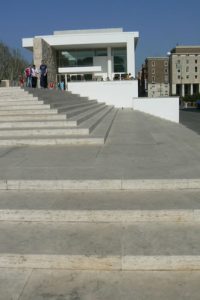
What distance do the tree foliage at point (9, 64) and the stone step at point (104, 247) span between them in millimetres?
56586

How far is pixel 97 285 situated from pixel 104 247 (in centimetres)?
50

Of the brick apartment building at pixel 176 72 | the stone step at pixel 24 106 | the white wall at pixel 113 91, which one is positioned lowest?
the stone step at pixel 24 106

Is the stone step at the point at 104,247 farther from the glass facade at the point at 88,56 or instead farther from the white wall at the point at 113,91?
the glass facade at the point at 88,56

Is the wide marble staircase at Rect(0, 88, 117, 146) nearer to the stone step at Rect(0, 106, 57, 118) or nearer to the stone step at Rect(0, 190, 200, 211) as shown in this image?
the stone step at Rect(0, 106, 57, 118)

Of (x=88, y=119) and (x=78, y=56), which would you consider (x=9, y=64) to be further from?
(x=88, y=119)

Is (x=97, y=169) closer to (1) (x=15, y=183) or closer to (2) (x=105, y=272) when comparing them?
(1) (x=15, y=183)

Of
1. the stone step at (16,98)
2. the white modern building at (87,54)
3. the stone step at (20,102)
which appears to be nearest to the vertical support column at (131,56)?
the white modern building at (87,54)

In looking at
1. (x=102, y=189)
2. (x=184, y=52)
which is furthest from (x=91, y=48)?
(x=184, y=52)

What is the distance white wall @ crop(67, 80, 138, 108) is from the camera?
3016 centimetres

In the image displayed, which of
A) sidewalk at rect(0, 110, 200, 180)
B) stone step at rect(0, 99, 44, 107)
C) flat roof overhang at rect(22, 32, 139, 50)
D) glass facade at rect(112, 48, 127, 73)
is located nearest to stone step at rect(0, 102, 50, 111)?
stone step at rect(0, 99, 44, 107)

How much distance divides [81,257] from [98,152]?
14.9 feet

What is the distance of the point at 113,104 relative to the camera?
3059 cm

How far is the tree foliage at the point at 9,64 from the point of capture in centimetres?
6035

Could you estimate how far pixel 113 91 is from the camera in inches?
1206
